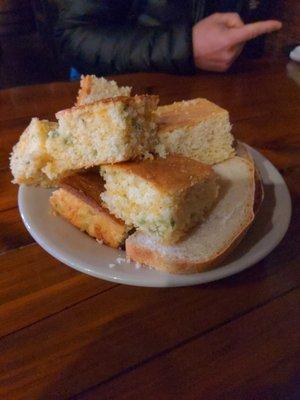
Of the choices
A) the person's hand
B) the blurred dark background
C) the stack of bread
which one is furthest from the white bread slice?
the blurred dark background

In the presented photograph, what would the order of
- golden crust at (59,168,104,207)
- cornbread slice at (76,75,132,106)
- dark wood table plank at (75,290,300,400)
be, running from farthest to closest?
cornbread slice at (76,75,132,106), golden crust at (59,168,104,207), dark wood table plank at (75,290,300,400)

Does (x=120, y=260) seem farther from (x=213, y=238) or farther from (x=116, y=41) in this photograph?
(x=116, y=41)

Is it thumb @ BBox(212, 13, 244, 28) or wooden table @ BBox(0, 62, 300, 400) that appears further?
thumb @ BBox(212, 13, 244, 28)

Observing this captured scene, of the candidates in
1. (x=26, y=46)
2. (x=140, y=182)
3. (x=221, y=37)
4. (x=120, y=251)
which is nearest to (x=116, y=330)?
(x=120, y=251)

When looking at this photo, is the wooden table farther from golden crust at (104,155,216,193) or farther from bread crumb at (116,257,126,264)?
golden crust at (104,155,216,193)

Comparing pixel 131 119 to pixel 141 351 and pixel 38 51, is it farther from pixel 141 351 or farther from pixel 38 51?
pixel 38 51

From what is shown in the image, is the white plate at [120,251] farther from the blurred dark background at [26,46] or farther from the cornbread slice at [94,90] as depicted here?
the blurred dark background at [26,46]

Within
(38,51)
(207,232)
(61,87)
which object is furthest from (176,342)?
(38,51)
